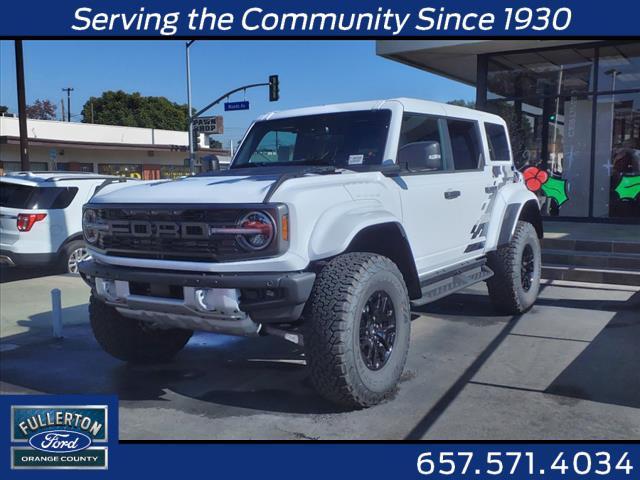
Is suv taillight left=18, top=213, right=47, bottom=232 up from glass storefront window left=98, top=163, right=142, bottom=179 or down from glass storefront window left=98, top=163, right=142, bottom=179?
down

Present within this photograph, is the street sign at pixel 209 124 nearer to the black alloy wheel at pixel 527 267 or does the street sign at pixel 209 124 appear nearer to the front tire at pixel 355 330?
the black alloy wheel at pixel 527 267

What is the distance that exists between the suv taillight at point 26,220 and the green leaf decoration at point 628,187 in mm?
10780

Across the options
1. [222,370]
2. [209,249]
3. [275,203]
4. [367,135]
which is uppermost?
[367,135]

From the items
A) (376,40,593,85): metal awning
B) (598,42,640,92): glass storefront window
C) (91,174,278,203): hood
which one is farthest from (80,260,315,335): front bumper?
(598,42,640,92): glass storefront window

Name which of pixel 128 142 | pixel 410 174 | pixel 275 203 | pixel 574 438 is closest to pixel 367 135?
pixel 410 174

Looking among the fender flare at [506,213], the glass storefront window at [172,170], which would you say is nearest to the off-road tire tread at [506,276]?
the fender flare at [506,213]

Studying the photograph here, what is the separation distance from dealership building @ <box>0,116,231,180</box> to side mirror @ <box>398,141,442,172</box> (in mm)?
23979

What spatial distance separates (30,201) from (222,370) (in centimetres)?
552

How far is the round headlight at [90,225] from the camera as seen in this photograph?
14.1 ft

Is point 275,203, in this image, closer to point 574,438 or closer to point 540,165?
point 574,438

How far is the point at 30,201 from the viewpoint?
29.1 ft

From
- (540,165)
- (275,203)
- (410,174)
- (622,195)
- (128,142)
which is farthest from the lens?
(128,142)

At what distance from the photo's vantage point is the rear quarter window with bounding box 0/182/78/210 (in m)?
8.84

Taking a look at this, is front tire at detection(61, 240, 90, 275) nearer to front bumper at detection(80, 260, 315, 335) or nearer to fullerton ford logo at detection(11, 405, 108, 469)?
front bumper at detection(80, 260, 315, 335)
